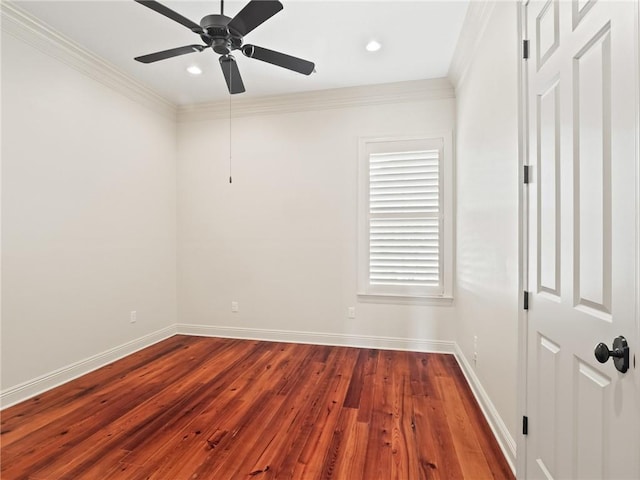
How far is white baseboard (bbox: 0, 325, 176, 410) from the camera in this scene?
2359 mm

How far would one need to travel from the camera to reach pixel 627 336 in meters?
0.89

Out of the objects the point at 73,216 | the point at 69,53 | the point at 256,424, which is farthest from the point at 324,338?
the point at 69,53

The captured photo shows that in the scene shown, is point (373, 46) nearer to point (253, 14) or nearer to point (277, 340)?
point (253, 14)

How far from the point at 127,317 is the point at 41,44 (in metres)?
2.58

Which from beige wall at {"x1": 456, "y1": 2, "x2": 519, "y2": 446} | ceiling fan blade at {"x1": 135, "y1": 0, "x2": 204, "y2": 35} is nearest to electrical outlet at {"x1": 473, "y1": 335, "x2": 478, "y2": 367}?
beige wall at {"x1": 456, "y1": 2, "x2": 519, "y2": 446}

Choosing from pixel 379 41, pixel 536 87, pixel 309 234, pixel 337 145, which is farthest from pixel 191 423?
pixel 379 41

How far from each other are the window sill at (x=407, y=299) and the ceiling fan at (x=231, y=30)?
240 cm

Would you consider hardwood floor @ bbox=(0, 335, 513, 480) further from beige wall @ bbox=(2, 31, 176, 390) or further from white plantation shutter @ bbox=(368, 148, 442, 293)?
white plantation shutter @ bbox=(368, 148, 442, 293)

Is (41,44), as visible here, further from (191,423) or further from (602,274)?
(602,274)

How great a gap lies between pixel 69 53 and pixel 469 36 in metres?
3.42

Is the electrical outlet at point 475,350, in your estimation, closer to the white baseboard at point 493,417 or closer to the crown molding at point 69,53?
the white baseboard at point 493,417

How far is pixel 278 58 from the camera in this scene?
2.17 metres

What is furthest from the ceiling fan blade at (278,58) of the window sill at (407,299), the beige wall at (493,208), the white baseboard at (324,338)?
the white baseboard at (324,338)

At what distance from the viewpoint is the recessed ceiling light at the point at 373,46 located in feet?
9.05
